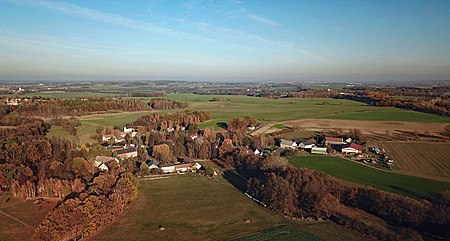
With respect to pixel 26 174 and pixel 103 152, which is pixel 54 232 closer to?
pixel 26 174

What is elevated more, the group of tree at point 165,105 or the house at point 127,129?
the group of tree at point 165,105

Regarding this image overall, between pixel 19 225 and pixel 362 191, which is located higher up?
pixel 362 191

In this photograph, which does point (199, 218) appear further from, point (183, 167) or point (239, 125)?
point (239, 125)

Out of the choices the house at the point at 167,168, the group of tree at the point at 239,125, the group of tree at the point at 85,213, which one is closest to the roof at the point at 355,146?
the group of tree at the point at 239,125

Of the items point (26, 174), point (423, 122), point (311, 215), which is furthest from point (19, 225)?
point (423, 122)

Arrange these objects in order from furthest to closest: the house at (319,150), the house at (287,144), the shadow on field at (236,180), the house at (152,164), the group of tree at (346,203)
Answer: the house at (287,144) → the house at (319,150) → the house at (152,164) → the shadow on field at (236,180) → the group of tree at (346,203)

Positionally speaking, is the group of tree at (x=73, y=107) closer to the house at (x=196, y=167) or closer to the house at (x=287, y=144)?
the house at (x=196, y=167)
